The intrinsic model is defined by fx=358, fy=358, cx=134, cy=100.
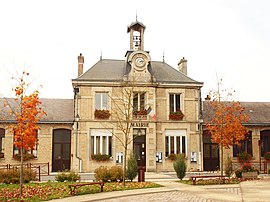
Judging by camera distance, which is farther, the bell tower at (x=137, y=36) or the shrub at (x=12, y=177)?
the bell tower at (x=137, y=36)

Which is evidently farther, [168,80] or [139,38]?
[139,38]

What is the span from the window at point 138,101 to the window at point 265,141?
29.4 ft

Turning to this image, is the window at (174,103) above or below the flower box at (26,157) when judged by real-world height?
above

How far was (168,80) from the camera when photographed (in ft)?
78.9

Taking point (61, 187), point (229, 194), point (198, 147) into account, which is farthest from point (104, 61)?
point (229, 194)

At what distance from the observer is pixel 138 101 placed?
76.6ft

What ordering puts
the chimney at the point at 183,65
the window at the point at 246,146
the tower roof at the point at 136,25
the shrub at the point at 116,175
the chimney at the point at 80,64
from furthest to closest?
the chimney at the point at 183,65 < the tower roof at the point at 136,25 < the window at the point at 246,146 < the chimney at the point at 80,64 < the shrub at the point at 116,175

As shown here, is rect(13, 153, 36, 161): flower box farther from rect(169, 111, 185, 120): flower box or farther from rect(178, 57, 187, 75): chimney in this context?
rect(178, 57, 187, 75): chimney

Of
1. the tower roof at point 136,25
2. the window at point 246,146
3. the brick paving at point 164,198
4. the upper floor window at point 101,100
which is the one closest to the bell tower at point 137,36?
the tower roof at point 136,25

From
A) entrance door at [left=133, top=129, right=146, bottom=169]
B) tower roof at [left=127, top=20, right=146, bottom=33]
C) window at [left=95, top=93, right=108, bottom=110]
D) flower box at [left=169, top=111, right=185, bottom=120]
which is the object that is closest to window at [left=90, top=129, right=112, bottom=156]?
window at [left=95, top=93, right=108, bottom=110]

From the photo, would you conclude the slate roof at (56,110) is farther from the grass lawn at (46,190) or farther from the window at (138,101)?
the grass lawn at (46,190)

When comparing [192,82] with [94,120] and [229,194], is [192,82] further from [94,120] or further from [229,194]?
[229,194]

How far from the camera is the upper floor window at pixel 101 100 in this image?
23.1 m

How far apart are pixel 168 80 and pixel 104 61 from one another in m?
4.95
